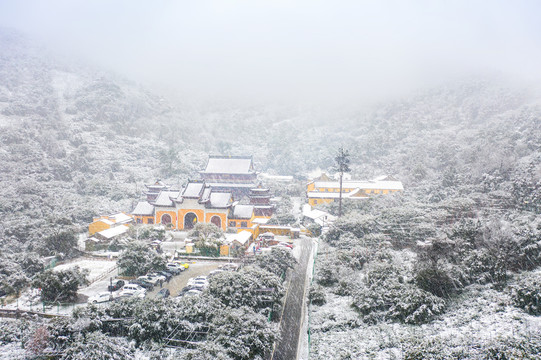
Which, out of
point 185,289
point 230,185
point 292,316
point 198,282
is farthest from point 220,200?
point 292,316

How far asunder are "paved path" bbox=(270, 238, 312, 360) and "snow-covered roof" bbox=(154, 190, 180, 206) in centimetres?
1959

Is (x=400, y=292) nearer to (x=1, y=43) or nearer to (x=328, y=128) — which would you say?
(x=328, y=128)

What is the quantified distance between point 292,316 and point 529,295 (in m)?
11.9

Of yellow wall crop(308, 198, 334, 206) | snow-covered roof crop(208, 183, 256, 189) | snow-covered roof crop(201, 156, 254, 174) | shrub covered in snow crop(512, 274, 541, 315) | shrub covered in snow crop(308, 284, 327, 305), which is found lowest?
shrub covered in snow crop(308, 284, 327, 305)

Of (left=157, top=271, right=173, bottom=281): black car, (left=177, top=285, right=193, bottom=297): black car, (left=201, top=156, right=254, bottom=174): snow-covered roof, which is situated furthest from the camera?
(left=201, top=156, right=254, bottom=174): snow-covered roof

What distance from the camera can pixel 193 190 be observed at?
41.6 m

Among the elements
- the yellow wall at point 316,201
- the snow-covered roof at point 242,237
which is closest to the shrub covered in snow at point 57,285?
the snow-covered roof at point 242,237

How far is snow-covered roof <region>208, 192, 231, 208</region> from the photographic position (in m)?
41.0

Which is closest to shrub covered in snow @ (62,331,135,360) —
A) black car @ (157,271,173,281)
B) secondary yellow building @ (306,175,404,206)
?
black car @ (157,271,173,281)

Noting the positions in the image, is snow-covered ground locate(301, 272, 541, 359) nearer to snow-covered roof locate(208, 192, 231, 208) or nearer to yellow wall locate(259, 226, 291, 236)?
yellow wall locate(259, 226, 291, 236)

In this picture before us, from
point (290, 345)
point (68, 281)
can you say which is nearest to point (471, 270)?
point (290, 345)

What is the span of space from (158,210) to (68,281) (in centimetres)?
1975

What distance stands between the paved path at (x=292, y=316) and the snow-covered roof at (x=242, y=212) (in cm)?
1247

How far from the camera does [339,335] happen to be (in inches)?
687
